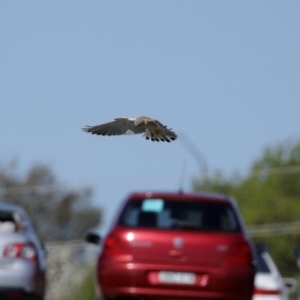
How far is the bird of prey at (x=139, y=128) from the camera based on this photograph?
17266mm

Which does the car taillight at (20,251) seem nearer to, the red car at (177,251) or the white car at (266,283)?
the red car at (177,251)

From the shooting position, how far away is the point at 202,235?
733 inches

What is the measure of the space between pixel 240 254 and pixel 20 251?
104 inches

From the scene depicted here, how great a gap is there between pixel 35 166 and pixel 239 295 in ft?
168

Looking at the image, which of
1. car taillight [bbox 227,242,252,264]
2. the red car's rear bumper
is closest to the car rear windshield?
car taillight [bbox 227,242,252,264]

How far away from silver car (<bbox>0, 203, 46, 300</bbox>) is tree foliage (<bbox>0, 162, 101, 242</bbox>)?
28.4m

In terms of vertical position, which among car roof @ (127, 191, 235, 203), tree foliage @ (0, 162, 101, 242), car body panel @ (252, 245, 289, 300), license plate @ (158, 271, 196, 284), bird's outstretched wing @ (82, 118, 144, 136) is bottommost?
tree foliage @ (0, 162, 101, 242)

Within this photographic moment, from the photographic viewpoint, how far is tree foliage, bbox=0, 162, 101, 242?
179 feet

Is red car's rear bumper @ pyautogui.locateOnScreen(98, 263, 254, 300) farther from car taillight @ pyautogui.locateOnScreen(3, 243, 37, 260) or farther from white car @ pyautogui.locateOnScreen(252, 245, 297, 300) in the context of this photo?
car taillight @ pyautogui.locateOnScreen(3, 243, 37, 260)

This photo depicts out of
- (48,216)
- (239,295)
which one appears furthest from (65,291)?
(48,216)

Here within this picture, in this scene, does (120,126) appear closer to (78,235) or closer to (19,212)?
(19,212)

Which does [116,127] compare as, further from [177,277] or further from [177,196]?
[177,277]

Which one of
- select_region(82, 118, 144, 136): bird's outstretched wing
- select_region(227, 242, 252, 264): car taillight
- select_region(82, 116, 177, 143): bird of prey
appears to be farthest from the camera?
select_region(227, 242, 252, 264): car taillight

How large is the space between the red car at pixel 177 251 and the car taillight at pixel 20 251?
4.11 ft
